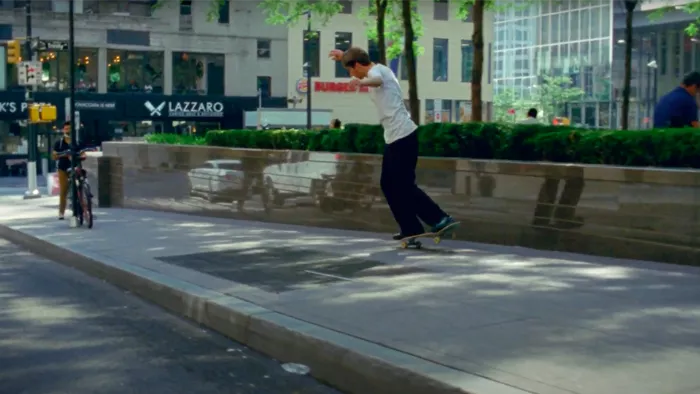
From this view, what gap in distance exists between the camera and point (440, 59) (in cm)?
5716

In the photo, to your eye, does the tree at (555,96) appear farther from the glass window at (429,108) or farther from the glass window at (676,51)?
the glass window at (429,108)

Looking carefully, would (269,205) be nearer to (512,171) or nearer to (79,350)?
(512,171)

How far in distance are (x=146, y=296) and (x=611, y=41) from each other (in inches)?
2605

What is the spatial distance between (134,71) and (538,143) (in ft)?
143

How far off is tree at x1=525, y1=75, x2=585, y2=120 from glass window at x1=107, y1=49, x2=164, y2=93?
30840 millimetres

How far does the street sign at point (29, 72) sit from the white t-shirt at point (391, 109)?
897 inches

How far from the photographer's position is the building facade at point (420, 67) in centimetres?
5381

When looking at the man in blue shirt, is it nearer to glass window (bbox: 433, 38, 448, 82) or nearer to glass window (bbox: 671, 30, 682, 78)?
glass window (bbox: 433, 38, 448, 82)

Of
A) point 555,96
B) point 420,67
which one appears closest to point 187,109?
point 420,67

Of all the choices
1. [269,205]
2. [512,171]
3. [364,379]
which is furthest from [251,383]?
[269,205]

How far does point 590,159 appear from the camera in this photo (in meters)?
9.96

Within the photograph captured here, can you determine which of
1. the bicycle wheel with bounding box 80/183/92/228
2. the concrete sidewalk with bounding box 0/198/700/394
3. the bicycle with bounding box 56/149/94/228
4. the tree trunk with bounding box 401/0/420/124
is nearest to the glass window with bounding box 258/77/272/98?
the bicycle with bounding box 56/149/94/228

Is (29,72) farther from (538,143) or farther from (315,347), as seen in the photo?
(315,347)

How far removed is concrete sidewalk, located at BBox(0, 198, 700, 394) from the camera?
5250 mm
